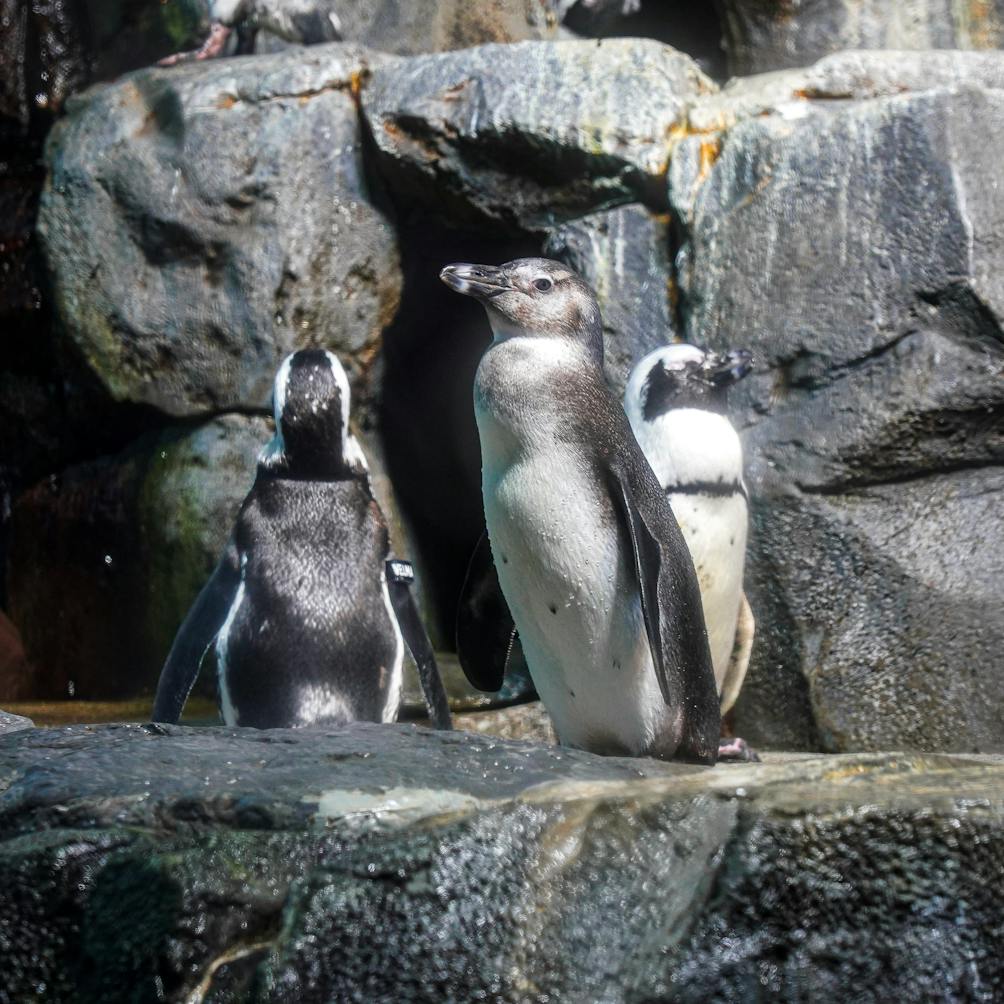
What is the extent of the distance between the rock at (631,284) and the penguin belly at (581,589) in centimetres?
287

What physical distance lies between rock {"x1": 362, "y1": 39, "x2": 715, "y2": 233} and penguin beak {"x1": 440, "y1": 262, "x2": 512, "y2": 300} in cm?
272

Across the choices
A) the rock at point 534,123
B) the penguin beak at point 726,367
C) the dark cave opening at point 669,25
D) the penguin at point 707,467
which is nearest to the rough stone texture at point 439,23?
the dark cave opening at point 669,25

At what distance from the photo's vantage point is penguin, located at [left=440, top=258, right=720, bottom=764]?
333cm

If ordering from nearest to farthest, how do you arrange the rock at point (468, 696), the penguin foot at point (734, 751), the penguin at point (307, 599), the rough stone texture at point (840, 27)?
the penguin at point (307, 599) < the penguin foot at point (734, 751) < the rock at point (468, 696) < the rough stone texture at point (840, 27)

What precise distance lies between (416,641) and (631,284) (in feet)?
7.07

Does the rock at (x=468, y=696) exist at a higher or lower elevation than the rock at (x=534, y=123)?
lower

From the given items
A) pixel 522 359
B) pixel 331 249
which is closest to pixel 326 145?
pixel 331 249

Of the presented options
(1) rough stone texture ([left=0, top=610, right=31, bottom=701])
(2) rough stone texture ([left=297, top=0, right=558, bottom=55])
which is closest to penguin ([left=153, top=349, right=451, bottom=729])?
(1) rough stone texture ([left=0, top=610, right=31, bottom=701])

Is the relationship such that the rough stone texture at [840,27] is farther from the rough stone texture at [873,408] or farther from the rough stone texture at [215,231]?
the rough stone texture at [215,231]

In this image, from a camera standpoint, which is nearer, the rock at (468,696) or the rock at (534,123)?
the rock at (468,696)

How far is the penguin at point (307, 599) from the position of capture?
4.41 meters

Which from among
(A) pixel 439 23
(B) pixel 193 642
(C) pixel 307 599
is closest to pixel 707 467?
(C) pixel 307 599

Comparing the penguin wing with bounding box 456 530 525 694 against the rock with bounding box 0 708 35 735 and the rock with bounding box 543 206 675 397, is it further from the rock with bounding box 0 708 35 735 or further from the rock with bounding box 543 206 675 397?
the rock with bounding box 543 206 675 397

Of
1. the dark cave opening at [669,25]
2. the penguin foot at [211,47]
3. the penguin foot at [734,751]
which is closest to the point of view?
the penguin foot at [734,751]
